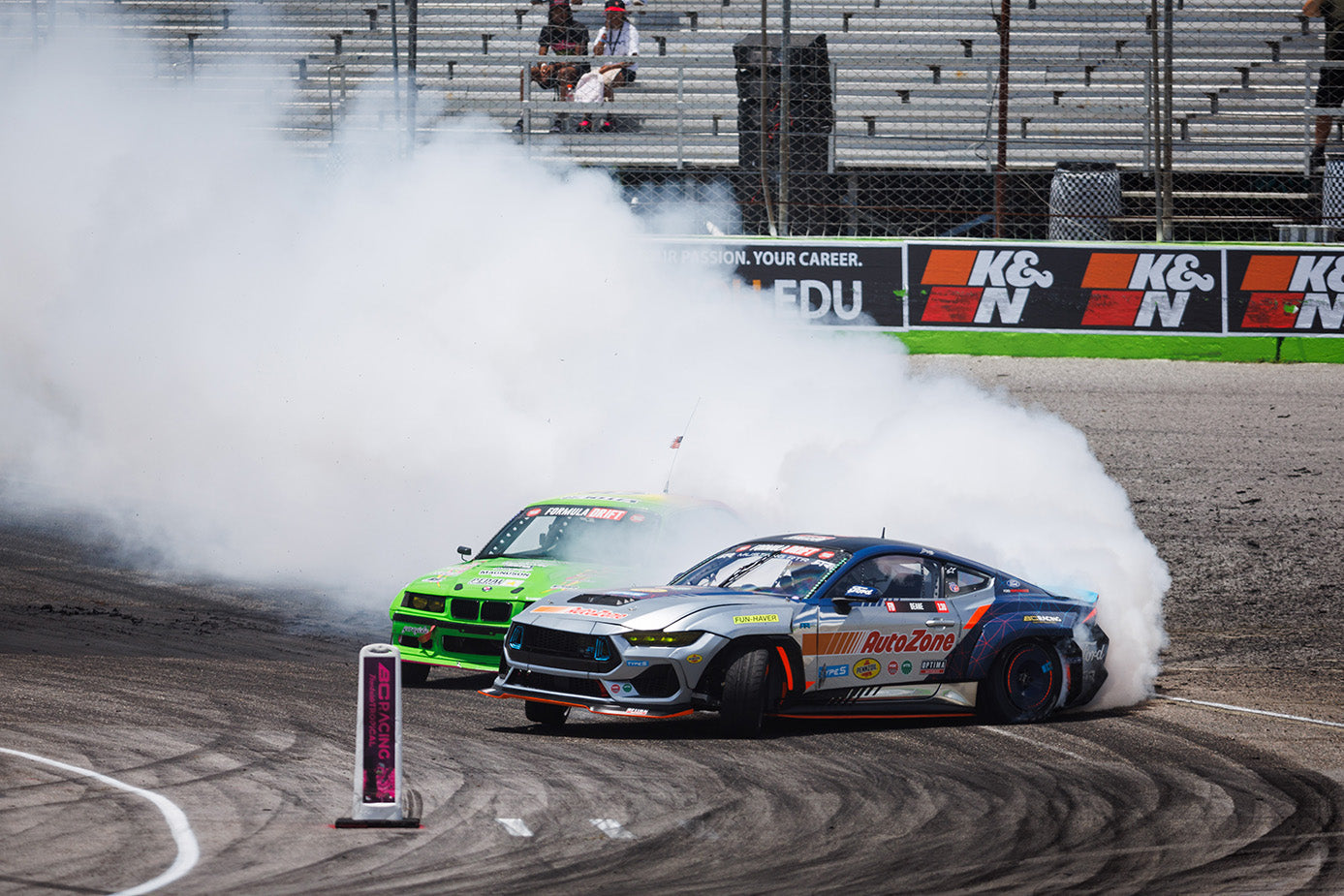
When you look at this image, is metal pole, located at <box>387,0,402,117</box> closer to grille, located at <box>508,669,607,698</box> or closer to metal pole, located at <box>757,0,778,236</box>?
metal pole, located at <box>757,0,778,236</box>

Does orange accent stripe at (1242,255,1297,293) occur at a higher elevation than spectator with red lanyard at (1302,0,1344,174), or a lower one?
lower

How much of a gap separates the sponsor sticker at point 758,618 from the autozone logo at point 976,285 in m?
9.65

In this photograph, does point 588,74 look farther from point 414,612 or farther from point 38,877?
point 38,877

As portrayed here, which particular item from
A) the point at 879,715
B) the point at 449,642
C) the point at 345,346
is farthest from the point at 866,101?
the point at 879,715

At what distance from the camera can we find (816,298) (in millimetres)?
18203

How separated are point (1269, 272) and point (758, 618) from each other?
10.9 m

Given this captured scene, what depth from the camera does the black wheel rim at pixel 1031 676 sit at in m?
9.87

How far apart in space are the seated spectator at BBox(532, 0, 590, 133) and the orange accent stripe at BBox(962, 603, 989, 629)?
1081cm

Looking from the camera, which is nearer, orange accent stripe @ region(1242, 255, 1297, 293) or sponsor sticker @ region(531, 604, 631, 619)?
sponsor sticker @ region(531, 604, 631, 619)

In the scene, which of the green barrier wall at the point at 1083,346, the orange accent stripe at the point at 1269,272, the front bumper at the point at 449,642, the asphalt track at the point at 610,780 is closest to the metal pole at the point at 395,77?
the green barrier wall at the point at 1083,346

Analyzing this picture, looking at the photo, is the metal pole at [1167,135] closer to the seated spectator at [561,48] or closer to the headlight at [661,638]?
the seated spectator at [561,48]

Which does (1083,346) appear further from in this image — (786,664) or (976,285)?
(786,664)

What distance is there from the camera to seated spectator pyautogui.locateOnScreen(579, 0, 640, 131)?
19781 mm

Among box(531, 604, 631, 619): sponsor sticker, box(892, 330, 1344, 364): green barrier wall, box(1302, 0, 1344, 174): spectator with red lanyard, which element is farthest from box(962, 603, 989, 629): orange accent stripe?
box(1302, 0, 1344, 174): spectator with red lanyard
